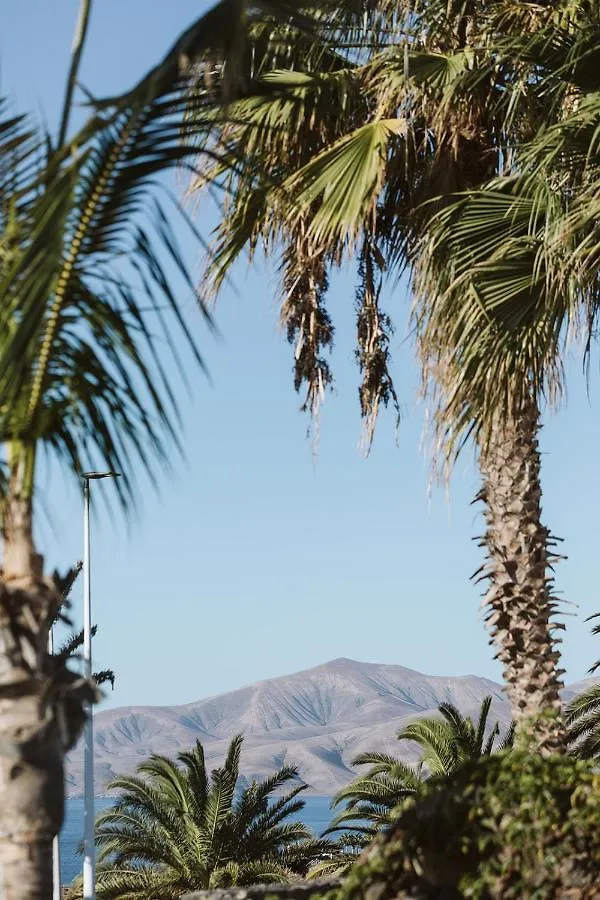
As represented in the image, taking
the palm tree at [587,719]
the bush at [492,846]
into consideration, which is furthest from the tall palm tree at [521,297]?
the palm tree at [587,719]

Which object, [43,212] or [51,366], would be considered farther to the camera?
[51,366]

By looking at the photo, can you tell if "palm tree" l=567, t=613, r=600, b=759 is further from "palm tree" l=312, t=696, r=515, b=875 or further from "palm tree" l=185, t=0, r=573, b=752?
"palm tree" l=185, t=0, r=573, b=752

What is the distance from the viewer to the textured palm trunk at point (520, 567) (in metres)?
9.05

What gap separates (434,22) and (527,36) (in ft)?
3.49

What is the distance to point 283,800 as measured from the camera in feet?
70.8

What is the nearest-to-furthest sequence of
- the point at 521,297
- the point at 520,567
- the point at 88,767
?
the point at 521,297, the point at 520,567, the point at 88,767

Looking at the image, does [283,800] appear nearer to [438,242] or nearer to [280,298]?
[280,298]

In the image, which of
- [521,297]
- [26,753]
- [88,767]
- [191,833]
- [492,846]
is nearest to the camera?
[26,753]

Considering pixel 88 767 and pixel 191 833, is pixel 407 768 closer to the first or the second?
pixel 191 833

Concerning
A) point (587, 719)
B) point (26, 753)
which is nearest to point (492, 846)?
point (26, 753)

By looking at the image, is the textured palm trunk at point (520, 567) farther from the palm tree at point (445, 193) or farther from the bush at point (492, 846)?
the bush at point (492, 846)

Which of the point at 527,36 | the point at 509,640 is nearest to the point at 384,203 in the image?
the point at 527,36

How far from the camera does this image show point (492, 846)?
5777 mm

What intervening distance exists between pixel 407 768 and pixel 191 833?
3.84 meters
